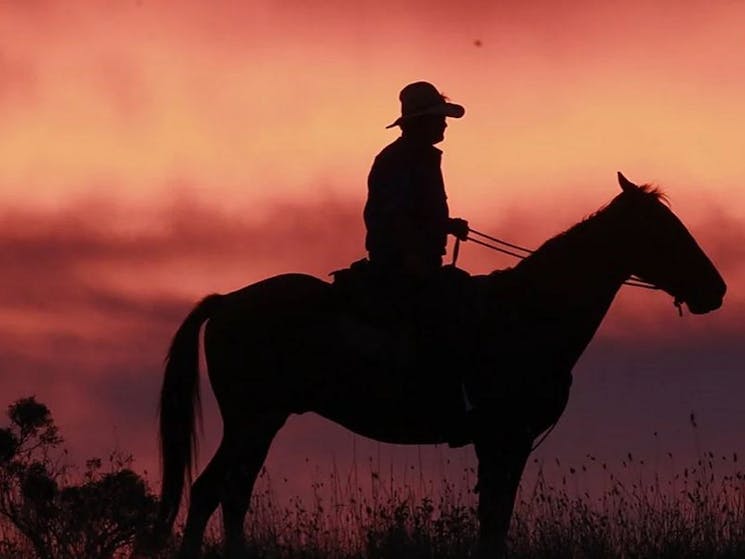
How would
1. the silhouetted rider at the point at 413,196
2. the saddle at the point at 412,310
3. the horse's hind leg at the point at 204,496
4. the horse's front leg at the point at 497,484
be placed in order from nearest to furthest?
the horse's front leg at the point at 497,484 → the silhouetted rider at the point at 413,196 → the saddle at the point at 412,310 → the horse's hind leg at the point at 204,496

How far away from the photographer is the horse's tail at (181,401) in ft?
41.9

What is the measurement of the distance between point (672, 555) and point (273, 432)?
3.50 metres

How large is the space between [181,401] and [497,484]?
9.93 ft

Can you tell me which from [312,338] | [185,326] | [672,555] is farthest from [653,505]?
[185,326]

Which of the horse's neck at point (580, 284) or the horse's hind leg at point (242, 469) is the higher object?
the horse's neck at point (580, 284)

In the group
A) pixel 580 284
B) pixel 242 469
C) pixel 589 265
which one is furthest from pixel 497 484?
pixel 242 469

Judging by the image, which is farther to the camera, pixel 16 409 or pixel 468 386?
pixel 16 409

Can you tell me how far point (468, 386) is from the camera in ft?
40.4

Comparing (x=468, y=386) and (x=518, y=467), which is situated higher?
(x=468, y=386)

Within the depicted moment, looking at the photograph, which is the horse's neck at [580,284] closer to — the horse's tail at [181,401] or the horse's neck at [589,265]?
the horse's neck at [589,265]

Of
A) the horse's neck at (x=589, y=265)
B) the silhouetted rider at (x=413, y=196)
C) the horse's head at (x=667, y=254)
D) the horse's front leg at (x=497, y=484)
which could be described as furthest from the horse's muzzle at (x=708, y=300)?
the silhouetted rider at (x=413, y=196)

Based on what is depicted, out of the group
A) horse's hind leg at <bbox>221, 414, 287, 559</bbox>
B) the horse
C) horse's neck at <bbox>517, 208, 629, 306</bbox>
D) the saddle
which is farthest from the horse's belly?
horse's neck at <bbox>517, 208, 629, 306</bbox>

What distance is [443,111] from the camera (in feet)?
39.5

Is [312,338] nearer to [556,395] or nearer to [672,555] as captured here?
[556,395]
